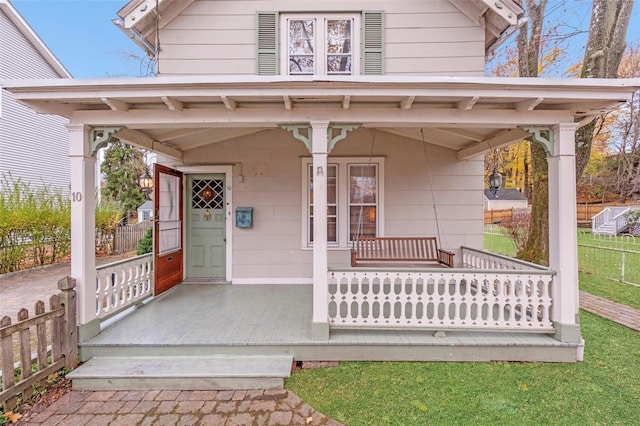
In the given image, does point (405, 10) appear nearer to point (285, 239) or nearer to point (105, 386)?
point (285, 239)

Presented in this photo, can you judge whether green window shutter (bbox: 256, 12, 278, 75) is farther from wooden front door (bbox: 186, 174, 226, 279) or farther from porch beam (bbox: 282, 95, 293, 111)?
porch beam (bbox: 282, 95, 293, 111)

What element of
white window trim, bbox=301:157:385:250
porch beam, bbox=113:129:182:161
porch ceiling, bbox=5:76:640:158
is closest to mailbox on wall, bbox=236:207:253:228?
white window trim, bbox=301:157:385:250

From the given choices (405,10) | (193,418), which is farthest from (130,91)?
(405,10)

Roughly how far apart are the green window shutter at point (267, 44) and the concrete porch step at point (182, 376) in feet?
14.9

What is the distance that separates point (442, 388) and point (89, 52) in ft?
79.9

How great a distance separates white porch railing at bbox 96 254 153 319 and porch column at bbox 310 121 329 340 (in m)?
2.52

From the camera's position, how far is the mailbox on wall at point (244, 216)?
5523 millimetres

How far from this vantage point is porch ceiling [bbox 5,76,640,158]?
305 centimetres

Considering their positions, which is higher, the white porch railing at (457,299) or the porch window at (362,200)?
the porch window at (362,200)

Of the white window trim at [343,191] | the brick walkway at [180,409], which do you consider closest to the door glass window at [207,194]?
the white window trim at [343,191]

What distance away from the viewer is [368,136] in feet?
18.3

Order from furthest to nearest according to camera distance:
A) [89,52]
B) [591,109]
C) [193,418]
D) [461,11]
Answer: [89,52]
[461,11]
[591,109]
[193,418]

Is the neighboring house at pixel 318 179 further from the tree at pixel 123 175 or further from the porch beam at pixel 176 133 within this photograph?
the tree at pixel 123 175

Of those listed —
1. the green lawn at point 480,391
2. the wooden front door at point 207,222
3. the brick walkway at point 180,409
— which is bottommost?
the brick walkway at point 180,409
